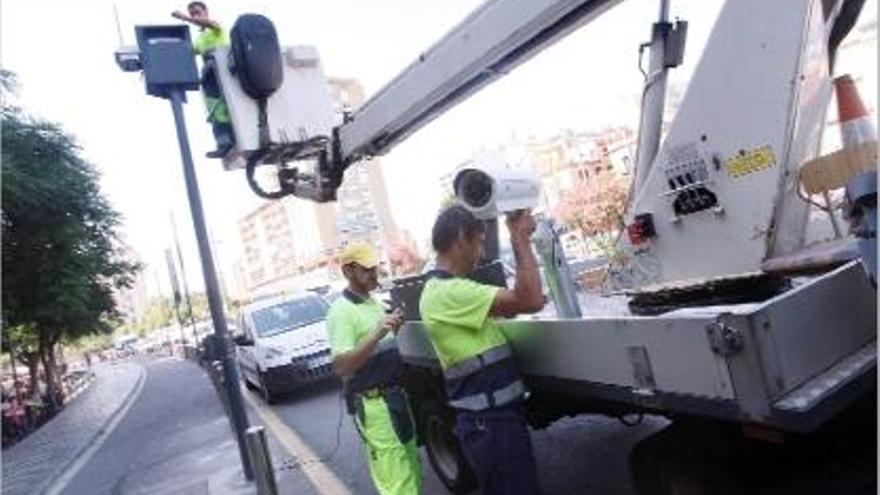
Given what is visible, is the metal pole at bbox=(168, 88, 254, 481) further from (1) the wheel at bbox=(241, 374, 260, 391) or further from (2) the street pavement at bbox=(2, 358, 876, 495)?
(1) the wheel at bbox=(241, 374, 260, 391)

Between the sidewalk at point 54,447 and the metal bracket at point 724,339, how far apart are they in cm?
1069

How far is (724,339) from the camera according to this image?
8.03ft

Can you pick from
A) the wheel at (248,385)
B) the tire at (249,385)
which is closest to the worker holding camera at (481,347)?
the tire at (249,385)

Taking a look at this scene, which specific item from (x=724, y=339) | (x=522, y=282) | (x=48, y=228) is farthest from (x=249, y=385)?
(x=724, y=339)

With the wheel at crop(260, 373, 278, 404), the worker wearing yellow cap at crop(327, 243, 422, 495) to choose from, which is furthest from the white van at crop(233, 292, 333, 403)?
the worker wearing yellow cap at crop(327, 243, 422, 495)

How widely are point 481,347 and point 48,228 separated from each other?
1855 centimetres

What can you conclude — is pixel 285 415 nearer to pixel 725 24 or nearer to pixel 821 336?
pixel 725 24

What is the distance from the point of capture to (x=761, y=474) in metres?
3.45

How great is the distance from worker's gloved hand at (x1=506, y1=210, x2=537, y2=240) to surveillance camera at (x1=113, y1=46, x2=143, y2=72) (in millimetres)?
3658

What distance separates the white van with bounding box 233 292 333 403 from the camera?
43.8 ft

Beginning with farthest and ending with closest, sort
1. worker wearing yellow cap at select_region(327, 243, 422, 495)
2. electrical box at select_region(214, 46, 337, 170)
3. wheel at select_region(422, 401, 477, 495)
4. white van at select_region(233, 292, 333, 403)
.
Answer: white van at select_region(233, 292, 333, 403), electrical box at select_region(214, 46, 337, 170), wheel at select_region(422, 401, 477, 495), worker wearing yellow cap at select_region(327, 243, 422, 495)

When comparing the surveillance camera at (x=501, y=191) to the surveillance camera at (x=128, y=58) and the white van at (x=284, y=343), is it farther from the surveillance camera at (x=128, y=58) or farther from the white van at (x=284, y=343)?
the white van at (x=284, y=343)

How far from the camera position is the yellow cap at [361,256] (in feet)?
15.2

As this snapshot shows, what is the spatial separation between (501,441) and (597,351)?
0.66 meters
